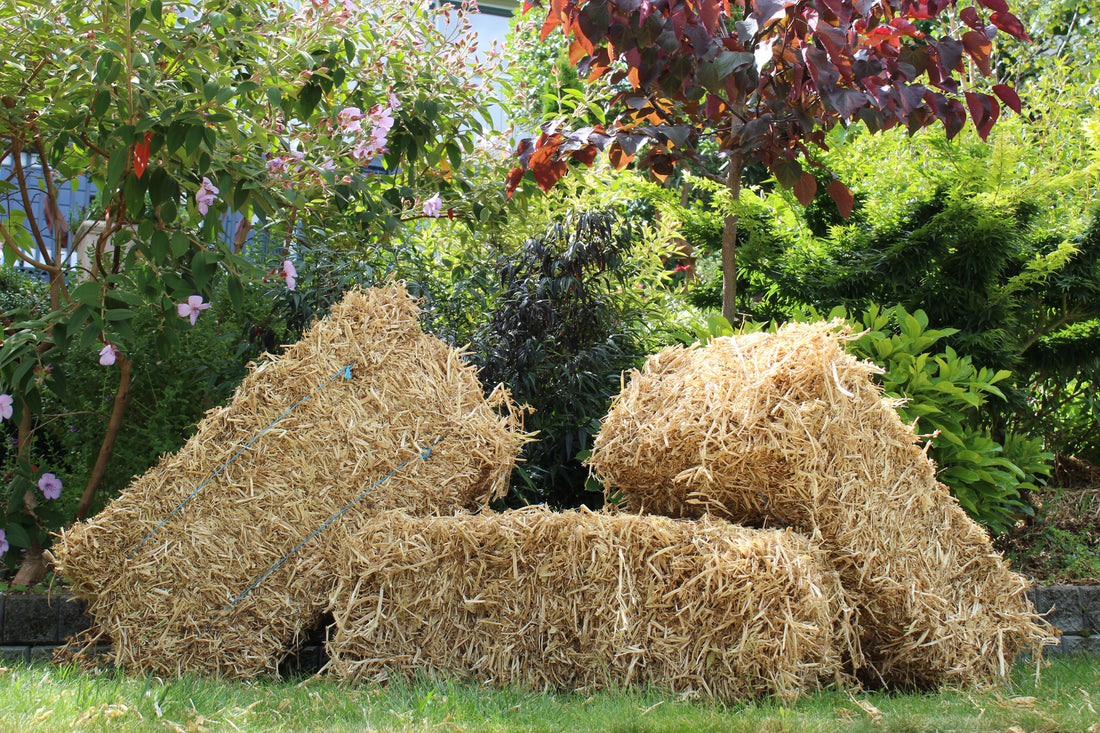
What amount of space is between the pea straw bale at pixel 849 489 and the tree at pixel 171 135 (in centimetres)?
169

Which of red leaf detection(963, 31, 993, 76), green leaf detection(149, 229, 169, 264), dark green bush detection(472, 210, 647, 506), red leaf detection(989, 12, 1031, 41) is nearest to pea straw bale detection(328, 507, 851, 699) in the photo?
dark green bush detection(472, 210, 647, 506)

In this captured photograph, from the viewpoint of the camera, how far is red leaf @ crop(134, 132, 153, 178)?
114 inches

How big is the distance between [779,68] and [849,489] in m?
1.84

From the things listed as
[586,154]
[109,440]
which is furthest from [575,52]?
[109,440]

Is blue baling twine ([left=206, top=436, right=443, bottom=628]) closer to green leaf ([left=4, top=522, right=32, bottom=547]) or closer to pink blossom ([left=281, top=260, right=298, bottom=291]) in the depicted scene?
pink blossom ([left=281, top=260, right=298, bottom=291])

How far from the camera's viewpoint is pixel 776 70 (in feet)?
10.6

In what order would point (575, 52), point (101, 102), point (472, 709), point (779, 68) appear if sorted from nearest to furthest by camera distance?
point (472, 709)
point (101, 102)
point (779, 68)
point (575, 52)

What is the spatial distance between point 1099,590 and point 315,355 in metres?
3.33

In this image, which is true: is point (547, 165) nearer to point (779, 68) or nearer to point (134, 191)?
point (779, 68)

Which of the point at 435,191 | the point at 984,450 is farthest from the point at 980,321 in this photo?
the point at 435,191

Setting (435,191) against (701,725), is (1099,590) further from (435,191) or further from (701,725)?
(435,191)

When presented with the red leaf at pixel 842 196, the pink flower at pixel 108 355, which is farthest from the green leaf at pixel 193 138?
the red leaf at pixel 842 196

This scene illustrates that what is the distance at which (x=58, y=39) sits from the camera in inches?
120

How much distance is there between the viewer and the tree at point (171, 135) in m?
2.84
